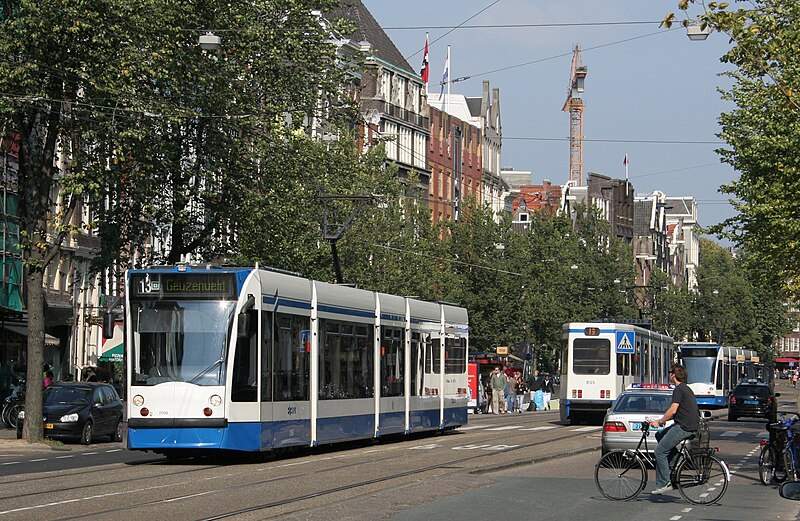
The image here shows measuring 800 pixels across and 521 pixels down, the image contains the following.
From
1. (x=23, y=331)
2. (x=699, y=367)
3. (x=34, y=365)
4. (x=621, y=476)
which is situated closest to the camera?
(x=621, y=476)

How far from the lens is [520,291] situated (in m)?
77.1

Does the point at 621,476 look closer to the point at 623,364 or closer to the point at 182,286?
the point at 182,286

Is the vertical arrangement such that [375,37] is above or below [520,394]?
above

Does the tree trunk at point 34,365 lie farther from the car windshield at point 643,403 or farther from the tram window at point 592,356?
the tram window at point 592,356

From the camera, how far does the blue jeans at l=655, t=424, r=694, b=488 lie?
61.5 feet

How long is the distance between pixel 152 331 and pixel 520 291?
2158 inches

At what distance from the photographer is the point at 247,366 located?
2317cm

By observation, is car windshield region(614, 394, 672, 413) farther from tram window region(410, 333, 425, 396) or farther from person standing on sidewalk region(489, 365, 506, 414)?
person standing on sidewalk region(489, 365, 506, 414)

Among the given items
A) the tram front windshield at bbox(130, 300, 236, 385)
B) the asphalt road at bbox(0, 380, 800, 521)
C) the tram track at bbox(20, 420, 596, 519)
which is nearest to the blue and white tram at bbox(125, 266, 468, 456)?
the tram front windshield at bbox(130, 300, 236, 385)

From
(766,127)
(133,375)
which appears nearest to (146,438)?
(133,375)

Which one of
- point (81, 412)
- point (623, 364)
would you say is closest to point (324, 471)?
point (81, 412)

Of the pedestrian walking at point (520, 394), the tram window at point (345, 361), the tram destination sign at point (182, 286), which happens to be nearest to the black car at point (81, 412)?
the tram window at point (345, 361)

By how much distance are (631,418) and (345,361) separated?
563 centimetres

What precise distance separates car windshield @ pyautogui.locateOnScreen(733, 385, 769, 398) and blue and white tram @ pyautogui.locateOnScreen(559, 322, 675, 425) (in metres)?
9.42
